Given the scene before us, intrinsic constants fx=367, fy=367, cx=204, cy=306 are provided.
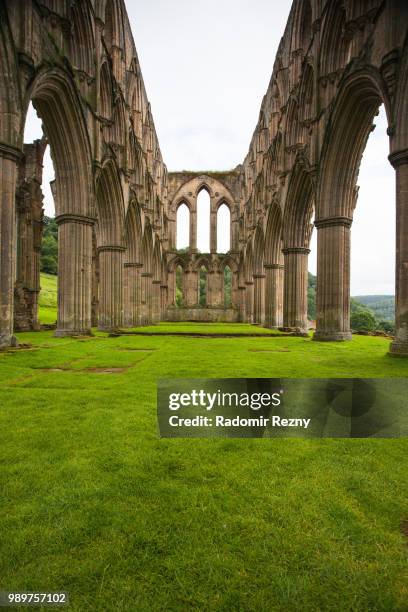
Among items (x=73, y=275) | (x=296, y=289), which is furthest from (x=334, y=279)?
(x=73, y=275)

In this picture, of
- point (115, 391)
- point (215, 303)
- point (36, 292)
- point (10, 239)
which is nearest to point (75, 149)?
point (10, 239)

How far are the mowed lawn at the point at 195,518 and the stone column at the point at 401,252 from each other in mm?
6551

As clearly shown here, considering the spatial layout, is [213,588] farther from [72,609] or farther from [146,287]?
[146,287]

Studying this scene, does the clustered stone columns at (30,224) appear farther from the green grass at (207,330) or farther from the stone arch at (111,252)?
the green grass at (207,330)

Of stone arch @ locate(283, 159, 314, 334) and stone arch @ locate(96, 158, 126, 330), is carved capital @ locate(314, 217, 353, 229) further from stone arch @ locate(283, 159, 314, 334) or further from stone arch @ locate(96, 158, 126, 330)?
stone arch @ locate(96, 158, 126, 330)

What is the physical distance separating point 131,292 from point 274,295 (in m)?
9.64

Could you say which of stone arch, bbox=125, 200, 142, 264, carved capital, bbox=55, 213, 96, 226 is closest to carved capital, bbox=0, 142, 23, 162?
carved capital, bbox=55, 213, 96, 226

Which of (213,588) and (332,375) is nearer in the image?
(213,588)

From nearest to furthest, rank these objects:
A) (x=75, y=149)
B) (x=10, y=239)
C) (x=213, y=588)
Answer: (x=213, y=588) < (x=10, y=239) < (x=75, y=149)

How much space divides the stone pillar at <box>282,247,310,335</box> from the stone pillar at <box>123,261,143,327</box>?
10634 millimetres

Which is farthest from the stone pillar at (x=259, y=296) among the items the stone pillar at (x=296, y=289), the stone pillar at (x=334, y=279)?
the stone pillar at (x=334, y=279)

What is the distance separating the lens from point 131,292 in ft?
82.3

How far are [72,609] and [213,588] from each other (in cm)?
60

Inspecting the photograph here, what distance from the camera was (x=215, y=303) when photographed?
131ft
